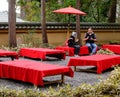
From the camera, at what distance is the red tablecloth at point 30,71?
9172 millimetres

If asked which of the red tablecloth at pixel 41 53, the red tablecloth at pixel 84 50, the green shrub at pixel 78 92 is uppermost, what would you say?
the green shrub at pixel 78 92

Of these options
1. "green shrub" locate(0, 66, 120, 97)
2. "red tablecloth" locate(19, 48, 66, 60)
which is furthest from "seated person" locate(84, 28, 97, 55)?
"green shrub" locate(0, 66, 120, 97)

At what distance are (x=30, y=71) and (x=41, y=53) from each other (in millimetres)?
5235

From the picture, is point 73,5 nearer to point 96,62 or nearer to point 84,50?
point 84,50

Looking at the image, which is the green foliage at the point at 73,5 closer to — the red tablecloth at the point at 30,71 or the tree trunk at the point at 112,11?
the tree trunk at the point at 112,11

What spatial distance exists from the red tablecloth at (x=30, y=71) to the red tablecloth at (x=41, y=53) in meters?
3.99

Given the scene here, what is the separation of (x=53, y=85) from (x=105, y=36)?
14.8 meters

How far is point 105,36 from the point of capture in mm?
23938

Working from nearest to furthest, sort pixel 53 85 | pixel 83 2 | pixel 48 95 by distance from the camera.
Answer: pixel 48 95 < pixel 53 85 < pixel 83 2

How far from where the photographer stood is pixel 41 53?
1463cm

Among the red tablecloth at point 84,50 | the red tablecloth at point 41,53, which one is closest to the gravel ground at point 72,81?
the red tablecloth at point 41,53

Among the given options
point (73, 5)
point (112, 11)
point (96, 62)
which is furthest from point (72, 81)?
point (112, 11)

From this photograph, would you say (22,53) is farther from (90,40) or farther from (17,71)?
(17,71)

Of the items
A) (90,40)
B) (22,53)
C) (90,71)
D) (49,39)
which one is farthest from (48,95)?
(49,39)
